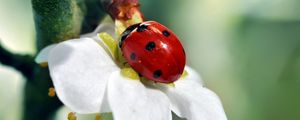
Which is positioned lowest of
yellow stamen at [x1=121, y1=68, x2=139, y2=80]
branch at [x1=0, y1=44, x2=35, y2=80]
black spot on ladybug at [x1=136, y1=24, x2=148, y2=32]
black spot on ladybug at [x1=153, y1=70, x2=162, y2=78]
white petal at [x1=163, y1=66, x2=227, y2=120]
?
branch at [x1=0, y1=44, x2=35, y2=80]

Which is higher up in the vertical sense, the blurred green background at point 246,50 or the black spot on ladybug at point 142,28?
the black spot on ladybug at point 142,28

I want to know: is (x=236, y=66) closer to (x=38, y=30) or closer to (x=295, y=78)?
(x=295, y=78)

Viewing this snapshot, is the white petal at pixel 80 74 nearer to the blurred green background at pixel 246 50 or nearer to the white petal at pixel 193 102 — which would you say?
the white petal at pixel 193 102

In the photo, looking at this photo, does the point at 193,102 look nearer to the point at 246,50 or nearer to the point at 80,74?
Result: the point at 80,74

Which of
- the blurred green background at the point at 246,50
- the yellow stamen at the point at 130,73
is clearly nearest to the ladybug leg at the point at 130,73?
the yellow stamen at the point at 130,73

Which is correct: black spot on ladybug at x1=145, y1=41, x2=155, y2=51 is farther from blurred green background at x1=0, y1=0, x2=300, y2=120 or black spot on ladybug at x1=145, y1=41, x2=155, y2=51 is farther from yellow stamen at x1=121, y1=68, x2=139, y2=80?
blurred green background at x1=0, y1=0, x2=300, y2=120

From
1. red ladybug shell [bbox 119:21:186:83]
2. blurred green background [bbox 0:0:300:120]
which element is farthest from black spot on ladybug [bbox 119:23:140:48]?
blurred green background [bbox 0:0:300:120]
